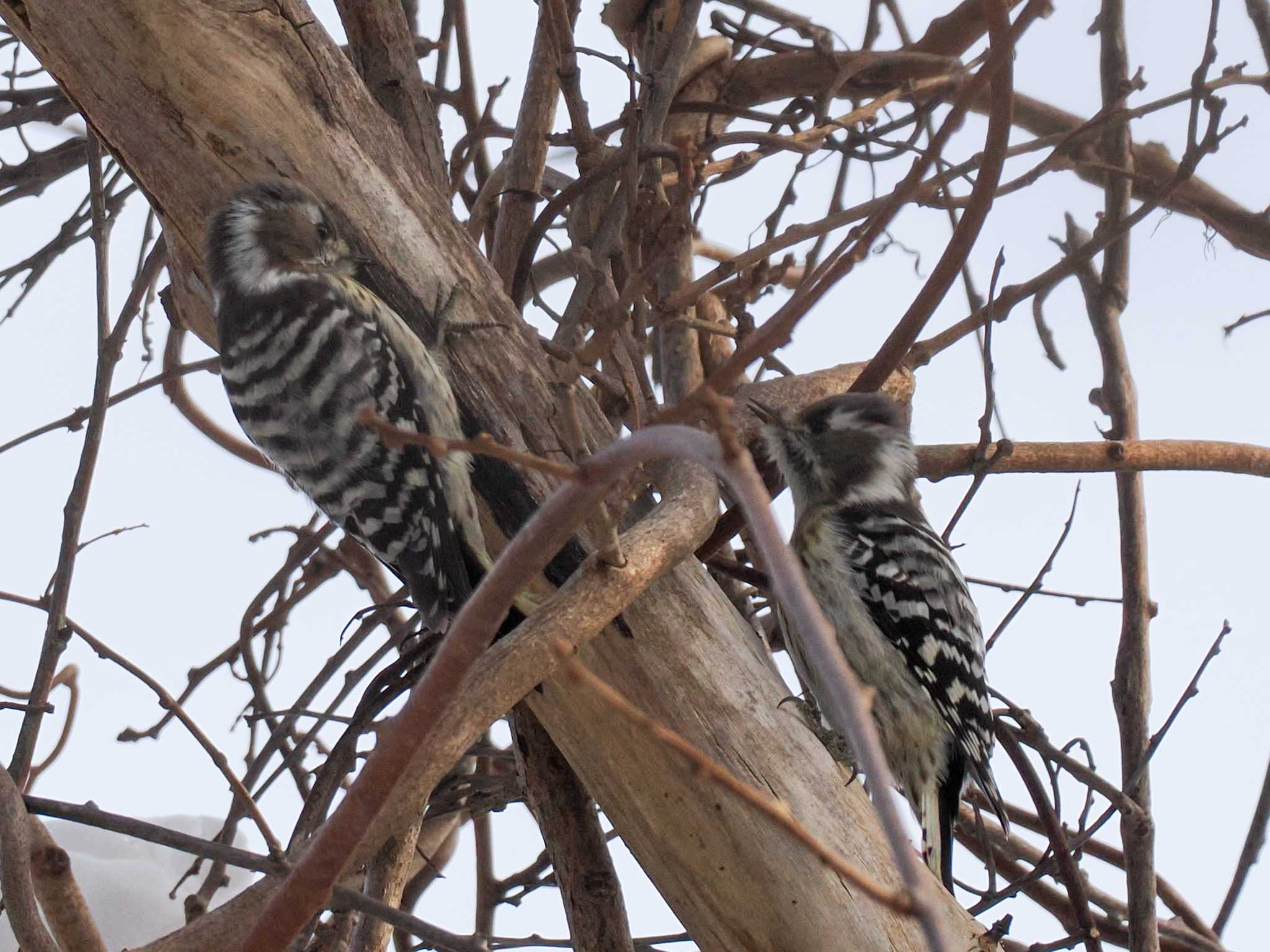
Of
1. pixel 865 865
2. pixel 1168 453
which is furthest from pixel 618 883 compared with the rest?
pixel 1168 453

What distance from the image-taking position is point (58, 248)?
387 cm

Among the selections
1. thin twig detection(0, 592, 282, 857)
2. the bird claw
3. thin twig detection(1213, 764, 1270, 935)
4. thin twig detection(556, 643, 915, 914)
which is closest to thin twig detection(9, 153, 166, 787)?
thin twig detection(0, 592, 282, 857)

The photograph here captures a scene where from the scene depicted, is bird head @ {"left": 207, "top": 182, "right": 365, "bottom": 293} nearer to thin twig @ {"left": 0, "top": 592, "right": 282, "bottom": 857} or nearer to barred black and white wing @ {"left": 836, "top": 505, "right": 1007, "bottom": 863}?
thin twig @ {"left": 0, "top": 592, "right": 282, "bottom": 857}

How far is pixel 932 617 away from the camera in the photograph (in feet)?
11.3

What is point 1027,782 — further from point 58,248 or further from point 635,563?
point 58,248

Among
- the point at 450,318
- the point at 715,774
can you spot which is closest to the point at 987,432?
the point at 450,318

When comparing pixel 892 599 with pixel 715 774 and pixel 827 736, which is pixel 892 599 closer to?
pixel 827 736

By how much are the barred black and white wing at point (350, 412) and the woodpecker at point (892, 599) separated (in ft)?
2.91

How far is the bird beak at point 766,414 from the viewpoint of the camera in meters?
3.39

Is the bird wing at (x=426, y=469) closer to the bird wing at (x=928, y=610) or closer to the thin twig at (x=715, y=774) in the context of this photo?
the bird wing at (x=928, y=610)

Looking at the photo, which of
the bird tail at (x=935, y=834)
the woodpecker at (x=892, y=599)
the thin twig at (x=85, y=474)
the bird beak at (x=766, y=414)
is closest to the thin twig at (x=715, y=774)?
the thin twig at (x=85, y=474)

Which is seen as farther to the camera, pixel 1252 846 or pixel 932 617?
pixel 932 617

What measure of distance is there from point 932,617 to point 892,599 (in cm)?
12

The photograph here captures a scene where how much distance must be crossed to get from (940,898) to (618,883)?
0.78 m
